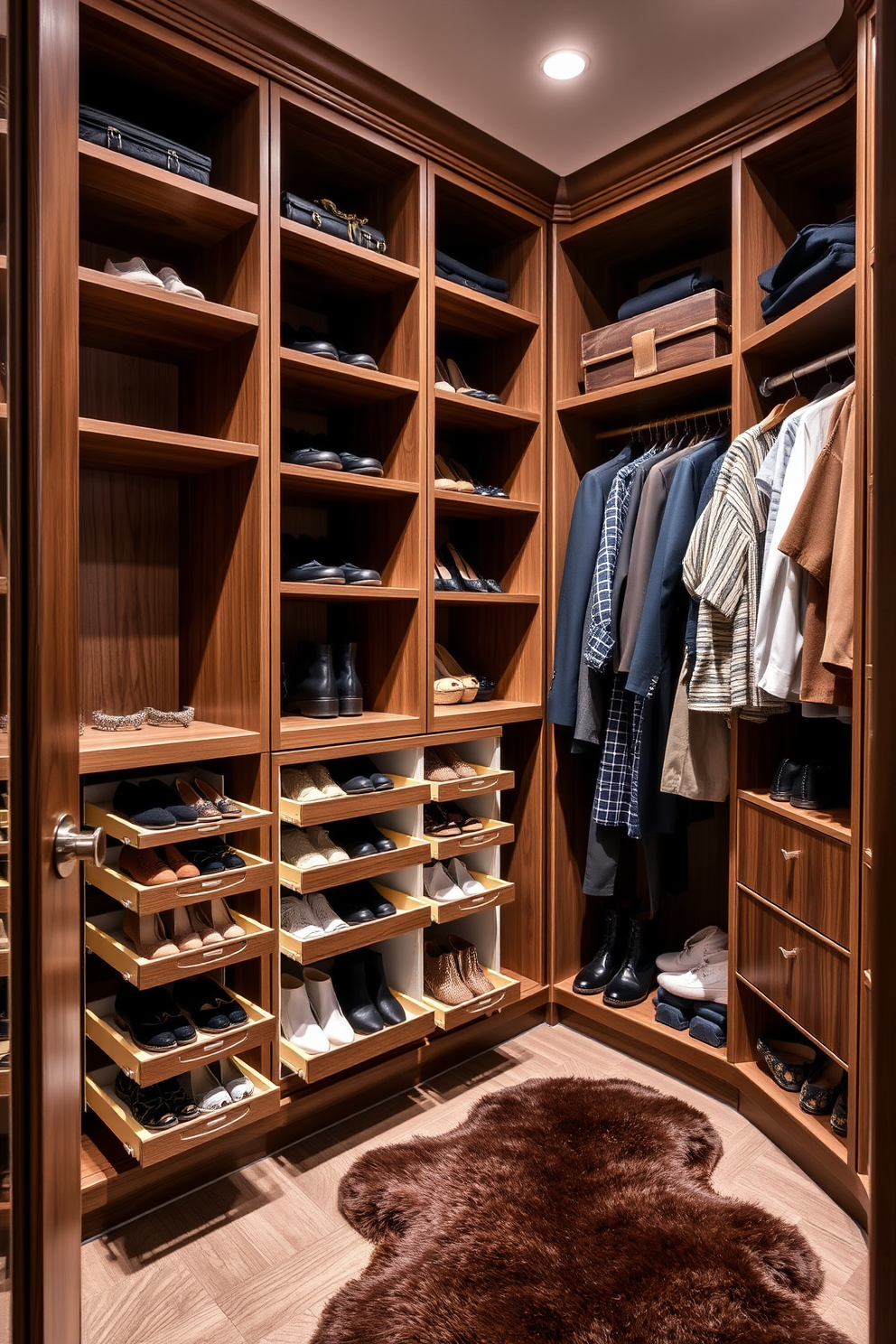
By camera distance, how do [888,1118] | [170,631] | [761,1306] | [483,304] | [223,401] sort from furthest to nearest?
[483,304] → [170,631] → [223,401] → [761,1306] → [888,1118]

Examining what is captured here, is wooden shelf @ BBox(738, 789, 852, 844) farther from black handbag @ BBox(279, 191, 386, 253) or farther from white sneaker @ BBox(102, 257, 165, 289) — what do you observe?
white sneaker @ BBox(102, 257, 165, 289)

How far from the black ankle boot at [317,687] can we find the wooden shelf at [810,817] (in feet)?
3.68

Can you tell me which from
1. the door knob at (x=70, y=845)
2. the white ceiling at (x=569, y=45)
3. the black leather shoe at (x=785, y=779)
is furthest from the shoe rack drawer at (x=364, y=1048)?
the white ceiling at (x=569, y=45)

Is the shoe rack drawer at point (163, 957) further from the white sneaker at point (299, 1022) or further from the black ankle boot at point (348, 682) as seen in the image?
the black ankle boot at point (348, 682)

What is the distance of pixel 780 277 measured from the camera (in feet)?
6.77

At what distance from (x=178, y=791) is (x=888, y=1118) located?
Result: 1774mm

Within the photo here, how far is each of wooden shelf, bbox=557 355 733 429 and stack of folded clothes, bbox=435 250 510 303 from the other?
0.39 meters

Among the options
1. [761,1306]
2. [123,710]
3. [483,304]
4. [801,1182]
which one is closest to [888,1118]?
[761,1306]

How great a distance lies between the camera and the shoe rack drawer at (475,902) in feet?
7.44

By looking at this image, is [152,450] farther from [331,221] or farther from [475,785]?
[475,785]

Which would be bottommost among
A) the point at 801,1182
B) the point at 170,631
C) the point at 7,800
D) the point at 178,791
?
the point at 801,1182

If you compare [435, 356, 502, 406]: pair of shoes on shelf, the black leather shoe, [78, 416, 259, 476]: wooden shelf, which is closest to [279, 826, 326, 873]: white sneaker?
[78, 416, 259, 476]: wooden shelf

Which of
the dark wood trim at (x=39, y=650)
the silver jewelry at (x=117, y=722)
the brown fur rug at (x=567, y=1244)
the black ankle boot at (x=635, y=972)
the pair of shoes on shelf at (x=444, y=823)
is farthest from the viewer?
the black ankle boot at (x=635, y=972)

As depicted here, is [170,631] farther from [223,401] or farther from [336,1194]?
[336,1194]
